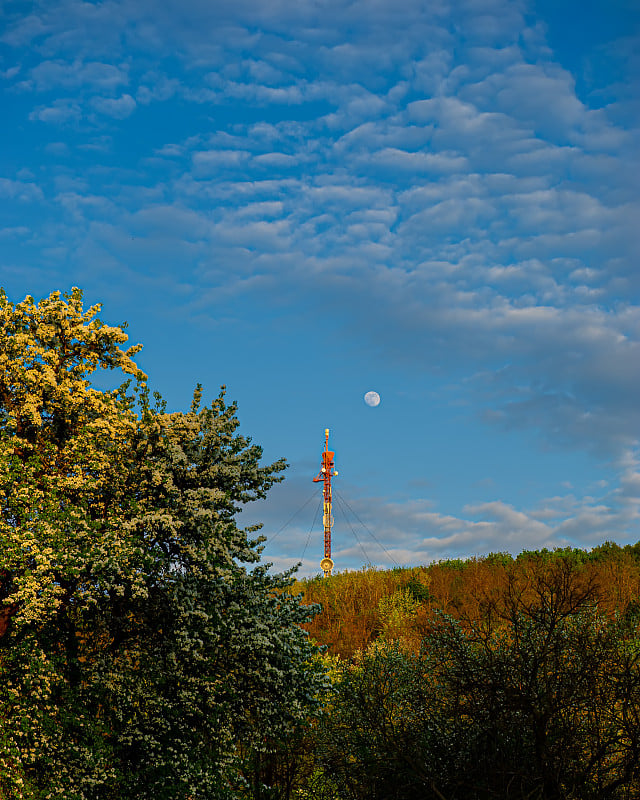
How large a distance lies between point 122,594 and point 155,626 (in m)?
3.12

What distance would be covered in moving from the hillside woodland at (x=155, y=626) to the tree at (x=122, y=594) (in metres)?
0.07

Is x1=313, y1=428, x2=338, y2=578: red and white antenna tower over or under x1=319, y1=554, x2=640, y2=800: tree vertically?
over

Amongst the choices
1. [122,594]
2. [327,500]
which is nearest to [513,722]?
[122,594]

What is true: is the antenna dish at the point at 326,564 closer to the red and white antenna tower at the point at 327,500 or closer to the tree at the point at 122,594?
the red and white antenna tower at the point at 327,500

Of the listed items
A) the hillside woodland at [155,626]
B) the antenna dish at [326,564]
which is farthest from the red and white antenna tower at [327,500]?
the hillside woodland at [155,626]

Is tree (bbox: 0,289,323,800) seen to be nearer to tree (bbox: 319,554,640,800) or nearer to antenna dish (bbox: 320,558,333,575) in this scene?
tree (bbox: 319,554,640,800)

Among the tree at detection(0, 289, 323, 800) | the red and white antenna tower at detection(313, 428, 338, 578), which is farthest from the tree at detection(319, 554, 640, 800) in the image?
the red and white antenna tower at detection(313, 428, 338, 578)

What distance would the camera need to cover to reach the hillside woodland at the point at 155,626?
22.9 m

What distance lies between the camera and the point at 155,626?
25.8m

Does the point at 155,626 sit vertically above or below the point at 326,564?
below

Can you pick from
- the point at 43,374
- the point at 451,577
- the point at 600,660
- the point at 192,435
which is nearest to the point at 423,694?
the point at 600,660

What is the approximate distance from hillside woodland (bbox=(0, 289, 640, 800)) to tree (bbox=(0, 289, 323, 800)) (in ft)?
0.23

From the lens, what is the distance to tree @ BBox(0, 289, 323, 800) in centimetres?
2364

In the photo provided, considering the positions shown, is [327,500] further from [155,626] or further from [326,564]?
[155,626]
